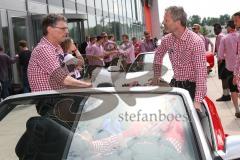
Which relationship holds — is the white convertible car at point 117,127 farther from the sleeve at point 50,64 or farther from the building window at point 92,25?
the building window at point 92,25

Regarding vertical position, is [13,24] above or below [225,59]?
above

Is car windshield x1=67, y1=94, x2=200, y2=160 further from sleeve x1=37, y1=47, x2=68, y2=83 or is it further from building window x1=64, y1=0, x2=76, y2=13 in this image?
building window x1=64, y1=0, x2=76, y2=13

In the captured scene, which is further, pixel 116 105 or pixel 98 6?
pixel 98 6

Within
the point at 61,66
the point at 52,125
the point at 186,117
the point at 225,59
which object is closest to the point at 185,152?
the point at 186,117

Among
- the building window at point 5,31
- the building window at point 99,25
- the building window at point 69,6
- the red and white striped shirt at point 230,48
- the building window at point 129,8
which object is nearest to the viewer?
the red and white striped shirt at point 230,48

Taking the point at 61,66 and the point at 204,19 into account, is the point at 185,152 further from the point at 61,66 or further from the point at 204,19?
the point at 204,19

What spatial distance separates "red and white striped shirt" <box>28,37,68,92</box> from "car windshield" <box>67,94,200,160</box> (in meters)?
1.13

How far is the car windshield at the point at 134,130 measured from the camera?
307 centimetres

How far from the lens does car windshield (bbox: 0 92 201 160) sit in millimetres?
3102

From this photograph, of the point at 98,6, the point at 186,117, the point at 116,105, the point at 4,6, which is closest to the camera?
→ the point at 186,117

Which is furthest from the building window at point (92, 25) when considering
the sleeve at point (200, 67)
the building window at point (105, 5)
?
the sleeve at point (200, 67)

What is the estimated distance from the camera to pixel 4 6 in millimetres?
14000

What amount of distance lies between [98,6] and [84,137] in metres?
26.8

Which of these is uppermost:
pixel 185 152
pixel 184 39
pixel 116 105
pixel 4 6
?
pixel 4 6
